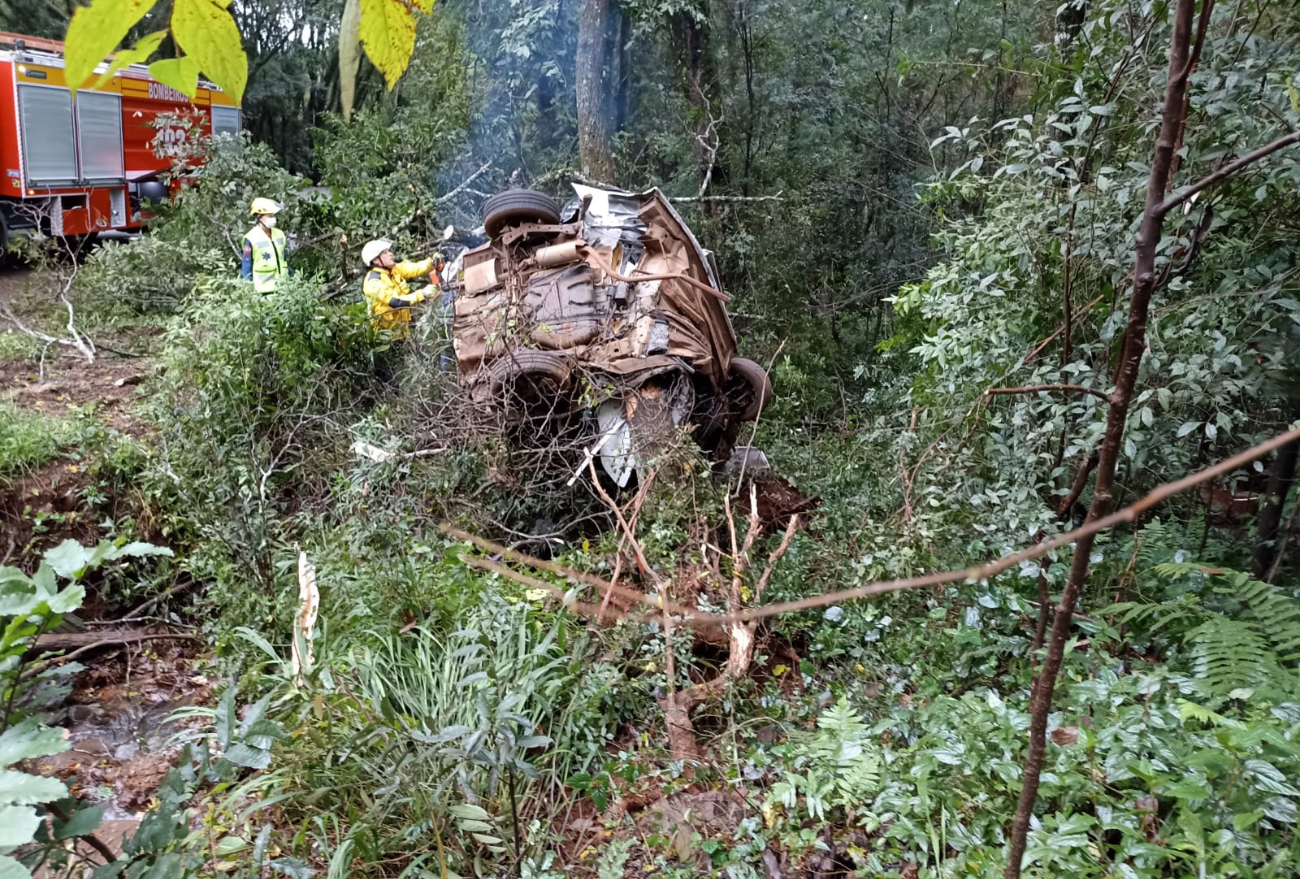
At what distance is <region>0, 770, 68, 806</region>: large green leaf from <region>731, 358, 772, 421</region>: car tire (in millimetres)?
4768

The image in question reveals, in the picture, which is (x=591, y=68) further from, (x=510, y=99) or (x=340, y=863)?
(x=340, y=863)

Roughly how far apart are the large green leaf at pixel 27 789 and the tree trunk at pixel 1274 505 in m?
4.10

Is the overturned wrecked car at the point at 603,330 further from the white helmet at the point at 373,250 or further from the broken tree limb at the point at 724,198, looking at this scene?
the broken tree limb at the point at 724,198

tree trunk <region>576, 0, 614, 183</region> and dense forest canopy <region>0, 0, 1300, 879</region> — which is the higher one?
tree trunk <region>576, 0, 614, 183</region>

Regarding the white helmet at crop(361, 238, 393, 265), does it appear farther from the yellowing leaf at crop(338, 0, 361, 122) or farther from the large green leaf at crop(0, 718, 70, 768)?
the yellowing leaf at crop(338, 0, 361, 122)

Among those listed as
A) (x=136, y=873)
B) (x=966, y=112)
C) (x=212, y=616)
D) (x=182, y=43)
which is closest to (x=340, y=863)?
(x=136, y=873)

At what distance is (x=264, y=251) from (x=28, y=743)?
6256mm

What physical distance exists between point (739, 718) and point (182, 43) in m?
3.08

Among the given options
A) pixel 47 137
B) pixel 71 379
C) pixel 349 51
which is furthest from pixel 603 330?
pixel 47 137

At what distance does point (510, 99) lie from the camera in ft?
33.6

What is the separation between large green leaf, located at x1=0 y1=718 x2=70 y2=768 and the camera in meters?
1.56

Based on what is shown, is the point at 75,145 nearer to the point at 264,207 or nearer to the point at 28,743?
the point at 264,207

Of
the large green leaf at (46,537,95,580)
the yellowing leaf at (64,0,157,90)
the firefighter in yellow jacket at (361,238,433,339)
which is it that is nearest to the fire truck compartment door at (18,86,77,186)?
the firefighter in yellow jacket at (361,238,433,339)

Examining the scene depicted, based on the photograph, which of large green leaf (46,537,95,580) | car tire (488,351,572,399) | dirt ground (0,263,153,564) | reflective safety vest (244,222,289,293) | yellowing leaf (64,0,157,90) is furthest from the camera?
reflective safety vest (244,222,289,293)
